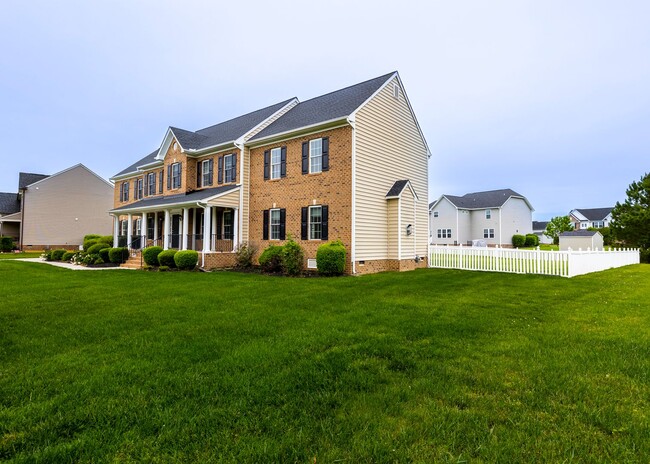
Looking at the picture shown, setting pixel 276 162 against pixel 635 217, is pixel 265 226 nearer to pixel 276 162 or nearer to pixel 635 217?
pixel 276 162

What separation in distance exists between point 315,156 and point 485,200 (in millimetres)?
35381

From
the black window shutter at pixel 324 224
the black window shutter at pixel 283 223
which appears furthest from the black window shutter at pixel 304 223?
the black window shutter at pixel 283 223

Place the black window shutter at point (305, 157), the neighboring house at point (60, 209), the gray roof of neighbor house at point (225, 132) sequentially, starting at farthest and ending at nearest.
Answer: the neighboring house at point (60, 209), the gray roof of neighbor house at point (225, 132), the black window shutter at point (305, 157)

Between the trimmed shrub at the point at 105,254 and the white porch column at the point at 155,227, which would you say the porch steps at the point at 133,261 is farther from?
the white porch column at the point at 155,227

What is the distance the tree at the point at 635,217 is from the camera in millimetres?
22344

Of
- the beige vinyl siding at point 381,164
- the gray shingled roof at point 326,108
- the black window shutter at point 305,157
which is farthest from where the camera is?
the black window shutter at point 305,157

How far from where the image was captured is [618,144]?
28.4 metres

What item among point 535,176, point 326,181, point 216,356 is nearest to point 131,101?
point 326,181

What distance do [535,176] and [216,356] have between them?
48.5m

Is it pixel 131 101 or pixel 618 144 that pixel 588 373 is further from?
pixel 618 144

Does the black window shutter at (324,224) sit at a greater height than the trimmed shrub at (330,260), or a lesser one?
greater

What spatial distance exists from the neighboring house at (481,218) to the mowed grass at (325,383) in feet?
122

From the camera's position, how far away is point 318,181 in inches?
593

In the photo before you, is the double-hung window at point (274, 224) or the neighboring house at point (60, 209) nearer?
the double-hung window at point (274, 224)
